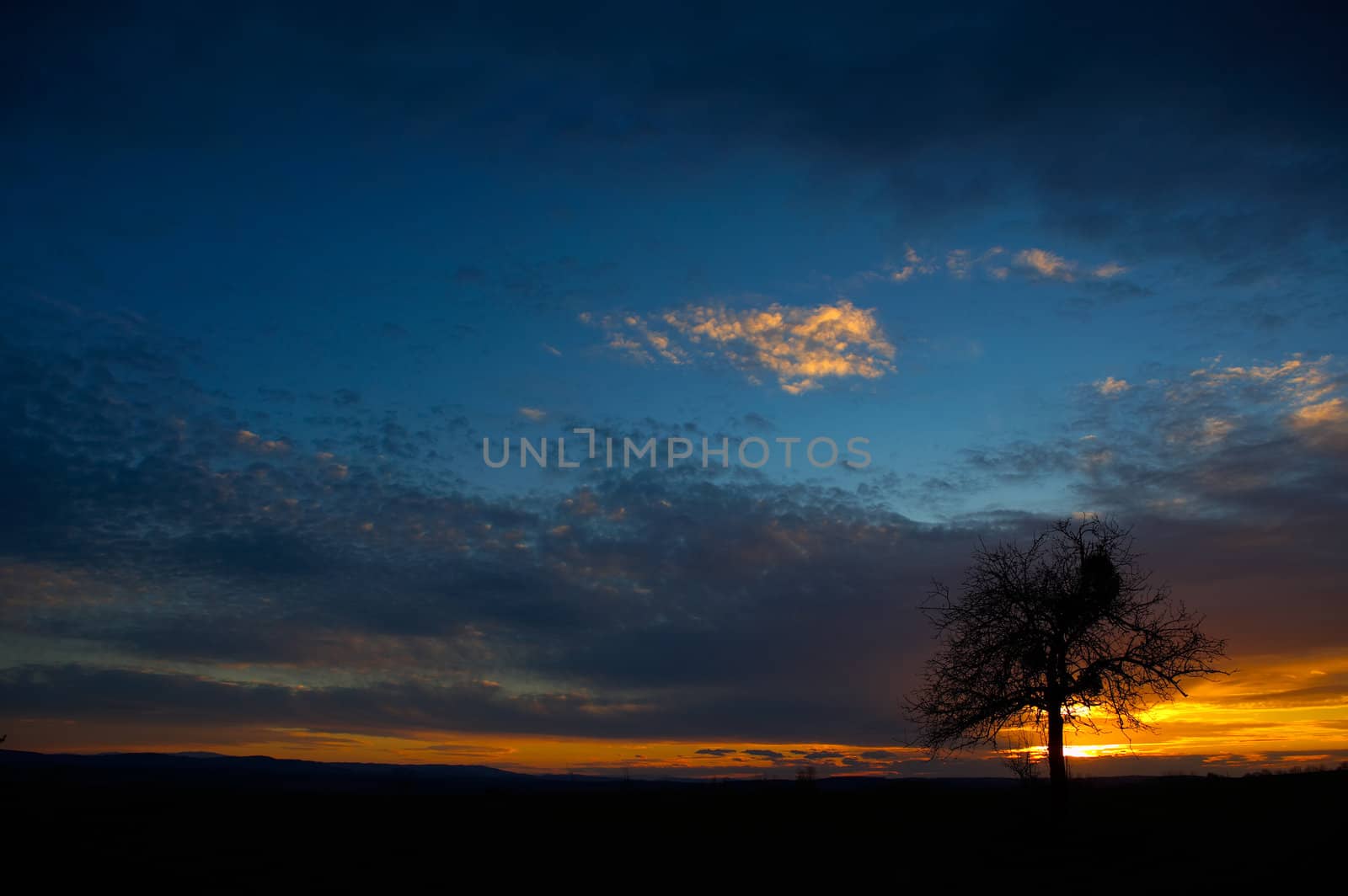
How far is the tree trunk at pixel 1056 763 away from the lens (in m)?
29.7

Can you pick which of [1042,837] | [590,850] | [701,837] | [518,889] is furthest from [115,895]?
[1042,837]

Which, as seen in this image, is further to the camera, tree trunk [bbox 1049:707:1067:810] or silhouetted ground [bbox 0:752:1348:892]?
tree trunk [bbox 1049:707:1067:810]

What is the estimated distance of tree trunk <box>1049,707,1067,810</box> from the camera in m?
29.7

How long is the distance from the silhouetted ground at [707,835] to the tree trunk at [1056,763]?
92 centimetres

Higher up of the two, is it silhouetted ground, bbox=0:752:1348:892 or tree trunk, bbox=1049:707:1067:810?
tree trunk, bbox=1049:707:1067:810

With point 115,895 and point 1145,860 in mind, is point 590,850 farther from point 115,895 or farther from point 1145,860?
point 1145,860

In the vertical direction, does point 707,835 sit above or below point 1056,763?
below

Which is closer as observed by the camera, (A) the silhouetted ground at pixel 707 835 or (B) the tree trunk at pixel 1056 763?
(A) the silhouetted ground at pixel 707 835

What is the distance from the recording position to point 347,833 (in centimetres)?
2931

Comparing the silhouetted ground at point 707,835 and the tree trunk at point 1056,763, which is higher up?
the tree trunk at point 1056,763

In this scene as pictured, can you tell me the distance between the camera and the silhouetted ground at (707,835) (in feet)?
76.4

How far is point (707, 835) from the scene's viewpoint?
3053 cm

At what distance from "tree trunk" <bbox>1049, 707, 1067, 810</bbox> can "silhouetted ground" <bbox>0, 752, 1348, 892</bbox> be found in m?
0.92

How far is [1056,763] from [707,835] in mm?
12811
